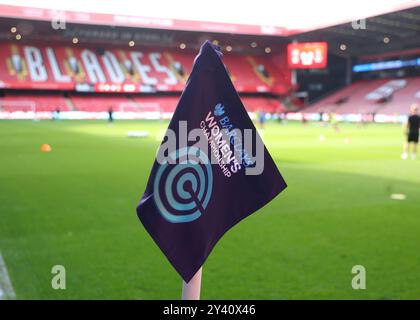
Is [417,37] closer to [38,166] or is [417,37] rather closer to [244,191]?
A: [38,166]

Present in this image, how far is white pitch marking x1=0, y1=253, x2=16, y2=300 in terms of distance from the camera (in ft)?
13.7

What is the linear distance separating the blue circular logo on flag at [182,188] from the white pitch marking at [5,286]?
2.88 metres

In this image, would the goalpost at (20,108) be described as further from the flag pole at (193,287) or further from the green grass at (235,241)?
the flag pole at (193,287)

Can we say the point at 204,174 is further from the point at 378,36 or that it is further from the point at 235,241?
the point at 378,36

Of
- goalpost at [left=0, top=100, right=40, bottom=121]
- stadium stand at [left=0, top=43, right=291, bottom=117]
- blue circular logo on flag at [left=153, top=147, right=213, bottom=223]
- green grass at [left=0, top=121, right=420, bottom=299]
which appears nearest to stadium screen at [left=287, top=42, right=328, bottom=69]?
stadium stand at [left=0, top=43, right=291, bottom=117]

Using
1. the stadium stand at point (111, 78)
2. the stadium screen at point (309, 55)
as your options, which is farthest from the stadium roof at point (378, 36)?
the stadium stand at point (111, 78)

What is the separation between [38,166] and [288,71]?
47.5 metres

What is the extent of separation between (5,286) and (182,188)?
329 centimetres

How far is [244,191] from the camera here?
79.1 inches

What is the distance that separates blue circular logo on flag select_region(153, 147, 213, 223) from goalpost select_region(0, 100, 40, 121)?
43792mm

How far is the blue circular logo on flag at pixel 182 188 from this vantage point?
190 cm

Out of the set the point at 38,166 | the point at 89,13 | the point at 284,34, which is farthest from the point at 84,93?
the point at 38,166

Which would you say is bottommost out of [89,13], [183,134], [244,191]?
[244,191]
